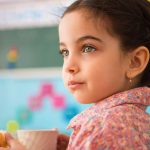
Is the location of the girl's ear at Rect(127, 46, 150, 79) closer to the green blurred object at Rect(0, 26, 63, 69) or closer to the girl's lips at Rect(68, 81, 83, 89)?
the girl's lips at Rect(68, 81, 83, 89)

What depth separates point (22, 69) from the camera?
274 centimetres

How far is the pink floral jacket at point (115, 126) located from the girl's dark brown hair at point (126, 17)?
0.13 metres

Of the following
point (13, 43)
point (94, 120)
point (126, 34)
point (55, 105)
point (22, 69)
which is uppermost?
point (126, 34)

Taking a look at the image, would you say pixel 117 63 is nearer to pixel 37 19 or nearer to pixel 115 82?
pixel 115 82

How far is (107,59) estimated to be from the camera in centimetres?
84

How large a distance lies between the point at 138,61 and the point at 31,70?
6.18 feet

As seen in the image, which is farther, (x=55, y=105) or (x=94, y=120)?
(x=55, y=105)

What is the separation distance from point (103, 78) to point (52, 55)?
1843 mm

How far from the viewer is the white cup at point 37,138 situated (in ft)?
2.69

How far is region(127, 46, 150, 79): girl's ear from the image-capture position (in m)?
0.88

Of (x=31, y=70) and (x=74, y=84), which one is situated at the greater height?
(x=74, y=84)

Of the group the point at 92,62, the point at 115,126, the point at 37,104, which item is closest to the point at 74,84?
the point at 92,62

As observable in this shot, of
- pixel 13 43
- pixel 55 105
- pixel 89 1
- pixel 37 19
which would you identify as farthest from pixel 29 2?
pixel 89 1

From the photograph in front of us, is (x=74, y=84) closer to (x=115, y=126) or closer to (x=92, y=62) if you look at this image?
(x=92, y=62)
